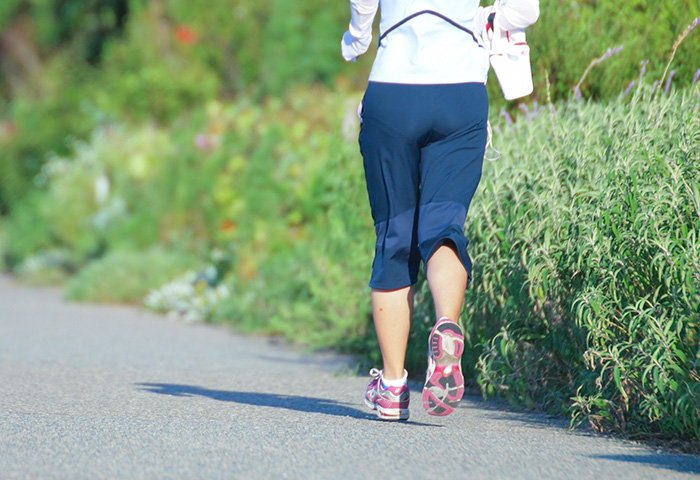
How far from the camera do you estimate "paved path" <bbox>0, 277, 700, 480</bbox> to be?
2828 millimetres

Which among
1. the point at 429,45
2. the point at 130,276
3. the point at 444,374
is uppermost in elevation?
the point at 429,45

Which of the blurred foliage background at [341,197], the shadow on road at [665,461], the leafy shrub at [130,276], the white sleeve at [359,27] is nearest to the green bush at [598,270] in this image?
the blurred foliage background at [341,197]

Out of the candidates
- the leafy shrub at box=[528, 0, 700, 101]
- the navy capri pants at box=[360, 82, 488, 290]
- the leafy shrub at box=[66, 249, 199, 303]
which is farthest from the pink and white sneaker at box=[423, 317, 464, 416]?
the leafy shrub at box=[66, 249, 199, 303]

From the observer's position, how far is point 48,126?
15.2 m

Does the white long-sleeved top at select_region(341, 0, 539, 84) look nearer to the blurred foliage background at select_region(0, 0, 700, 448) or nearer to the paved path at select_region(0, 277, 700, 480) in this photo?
the blurred foliage background at select_region(0, 0, 700, 448)

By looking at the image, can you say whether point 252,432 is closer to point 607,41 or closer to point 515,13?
point 515,13

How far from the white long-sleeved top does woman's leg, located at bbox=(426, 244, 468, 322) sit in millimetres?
603

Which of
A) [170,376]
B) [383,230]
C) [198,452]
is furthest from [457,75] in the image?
[170,376]

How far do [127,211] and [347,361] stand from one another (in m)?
Result: 5.79

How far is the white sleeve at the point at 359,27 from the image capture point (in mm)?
3509

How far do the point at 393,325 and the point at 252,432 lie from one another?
2.08ft

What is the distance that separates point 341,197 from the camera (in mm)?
5941

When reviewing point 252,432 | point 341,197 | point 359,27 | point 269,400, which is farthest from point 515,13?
point 341,197

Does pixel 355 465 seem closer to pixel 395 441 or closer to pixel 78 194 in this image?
pixel 395 441
